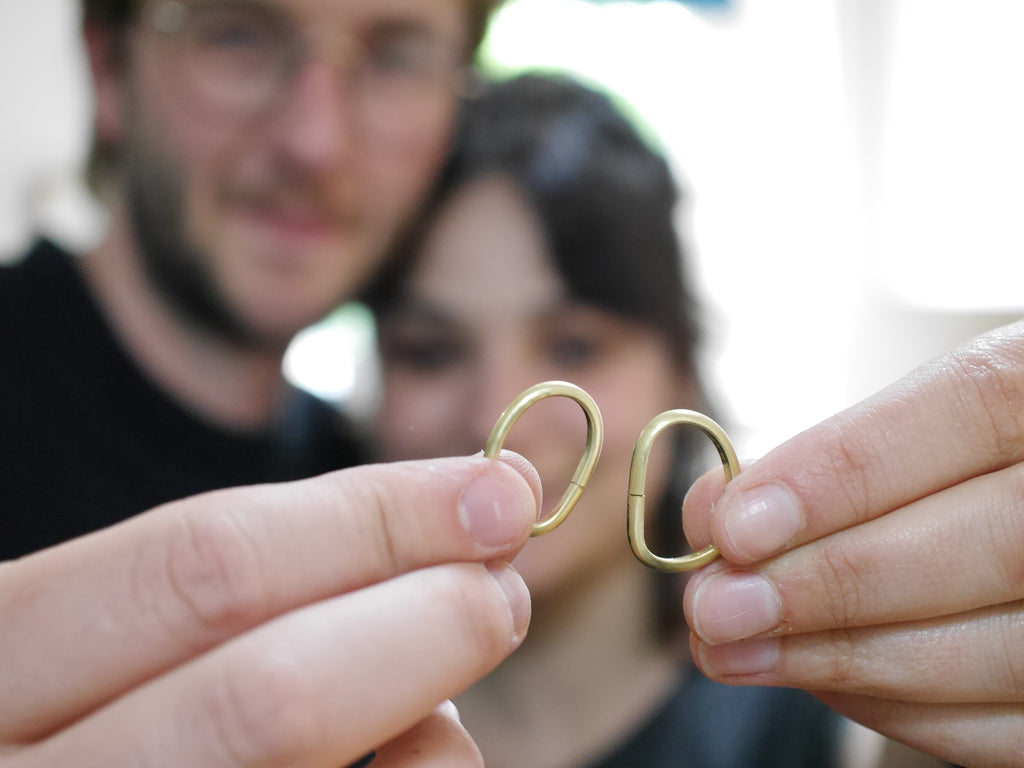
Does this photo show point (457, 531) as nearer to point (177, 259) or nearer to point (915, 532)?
point (915, 532)

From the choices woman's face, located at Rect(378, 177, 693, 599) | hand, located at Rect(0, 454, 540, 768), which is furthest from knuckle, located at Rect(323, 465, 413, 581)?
woman's face, located at Rect(378, 177, 693, 599)

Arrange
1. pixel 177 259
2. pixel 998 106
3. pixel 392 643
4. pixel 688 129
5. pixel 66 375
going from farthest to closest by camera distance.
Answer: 1. pixel 688 129
2. pixel 998 106
3. pixel 177 259
4. pixel 66 375
5. pixel 392 643

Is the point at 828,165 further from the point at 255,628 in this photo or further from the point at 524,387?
the point at 255,628

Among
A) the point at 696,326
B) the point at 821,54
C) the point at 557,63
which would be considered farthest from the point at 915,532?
the point at 821,54

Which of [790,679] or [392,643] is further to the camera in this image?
[790,679]

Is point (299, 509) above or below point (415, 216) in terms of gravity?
below

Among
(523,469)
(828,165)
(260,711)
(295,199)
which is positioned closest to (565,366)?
(295,199)
